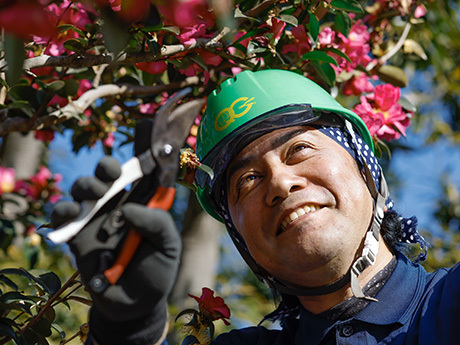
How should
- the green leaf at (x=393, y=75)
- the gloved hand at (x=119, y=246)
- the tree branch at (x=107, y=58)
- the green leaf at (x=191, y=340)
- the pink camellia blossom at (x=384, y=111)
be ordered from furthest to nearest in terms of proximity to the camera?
the green leaf at (x=393, y=75)
the pink camellia blossom at (x=384, y=111)
the green leaf at (x=191, y=340)
the tree branch at (x=107, y=58)
the gloved hand at (x=119, y=246)

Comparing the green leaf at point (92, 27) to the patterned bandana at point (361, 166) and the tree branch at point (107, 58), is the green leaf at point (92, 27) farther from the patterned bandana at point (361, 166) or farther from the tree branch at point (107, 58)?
the patterned bandana at point (361, 166)

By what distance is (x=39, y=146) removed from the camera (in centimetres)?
384

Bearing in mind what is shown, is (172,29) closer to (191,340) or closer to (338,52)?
(338,52)

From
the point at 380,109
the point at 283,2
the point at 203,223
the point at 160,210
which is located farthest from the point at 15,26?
the point at 203,223

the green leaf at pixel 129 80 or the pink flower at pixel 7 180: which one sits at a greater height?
the green leaf at pixel 129 80

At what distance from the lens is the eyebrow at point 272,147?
2.13 meters

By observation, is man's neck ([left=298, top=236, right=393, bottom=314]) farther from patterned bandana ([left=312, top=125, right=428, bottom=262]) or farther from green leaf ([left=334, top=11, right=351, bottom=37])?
green leaf ([left=334, top=11, right=351, bottom=37])

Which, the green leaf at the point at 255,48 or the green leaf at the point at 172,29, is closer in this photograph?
the green leaf at the point at 172,29

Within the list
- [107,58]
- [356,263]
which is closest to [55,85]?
[107,58]

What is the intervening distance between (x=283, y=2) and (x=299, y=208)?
704 millimetres

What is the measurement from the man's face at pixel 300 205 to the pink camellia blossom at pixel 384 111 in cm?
40

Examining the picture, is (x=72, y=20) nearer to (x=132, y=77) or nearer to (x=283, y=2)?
(x=132, y=77)

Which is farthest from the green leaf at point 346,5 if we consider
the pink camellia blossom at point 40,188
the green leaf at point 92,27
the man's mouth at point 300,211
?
the pink camellia blossom at point 40,188

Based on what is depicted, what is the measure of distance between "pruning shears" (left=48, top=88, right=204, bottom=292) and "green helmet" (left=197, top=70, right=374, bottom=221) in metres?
0.75
